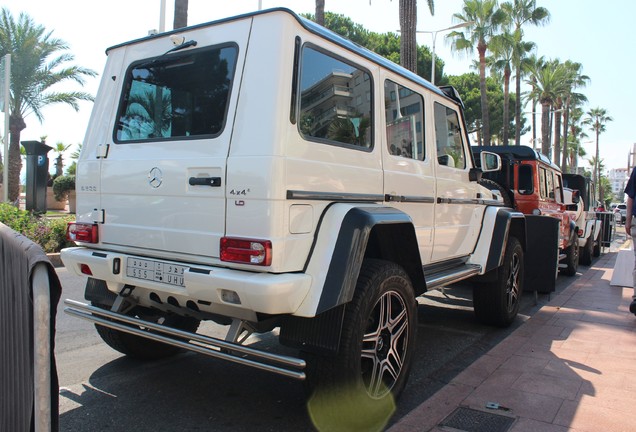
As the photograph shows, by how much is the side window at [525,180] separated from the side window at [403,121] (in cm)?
509

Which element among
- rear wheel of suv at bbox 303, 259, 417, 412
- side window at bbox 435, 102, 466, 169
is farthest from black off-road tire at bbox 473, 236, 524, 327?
rear wheel of suv at bbox 303, 259, 417, 412

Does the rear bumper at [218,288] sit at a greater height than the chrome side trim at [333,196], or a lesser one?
lesser

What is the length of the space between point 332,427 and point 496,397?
1.33 m

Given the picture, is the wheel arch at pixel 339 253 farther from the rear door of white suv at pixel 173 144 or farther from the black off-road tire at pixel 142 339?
the black off-road tire at pixel 142 339

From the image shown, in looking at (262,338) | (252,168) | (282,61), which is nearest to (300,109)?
(282,61)

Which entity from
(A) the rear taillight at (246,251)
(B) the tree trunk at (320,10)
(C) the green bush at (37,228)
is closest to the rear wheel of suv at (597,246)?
(B) the tree trunk at (320,10)

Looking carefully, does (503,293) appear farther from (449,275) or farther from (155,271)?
(155,271)

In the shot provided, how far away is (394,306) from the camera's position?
359 cm

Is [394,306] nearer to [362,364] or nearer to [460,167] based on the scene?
[362,364]

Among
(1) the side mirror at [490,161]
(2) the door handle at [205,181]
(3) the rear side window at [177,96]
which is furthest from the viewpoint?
(1) the side mirror at [490,161]

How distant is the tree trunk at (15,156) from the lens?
21.9 metres

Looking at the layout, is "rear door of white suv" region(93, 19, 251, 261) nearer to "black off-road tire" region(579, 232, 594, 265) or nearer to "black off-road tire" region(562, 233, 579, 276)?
"black off-road tire" region(562, 233, 579, 276)

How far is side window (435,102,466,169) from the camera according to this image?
187 inches

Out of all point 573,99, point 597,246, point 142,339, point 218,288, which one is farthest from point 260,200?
point 573,99
